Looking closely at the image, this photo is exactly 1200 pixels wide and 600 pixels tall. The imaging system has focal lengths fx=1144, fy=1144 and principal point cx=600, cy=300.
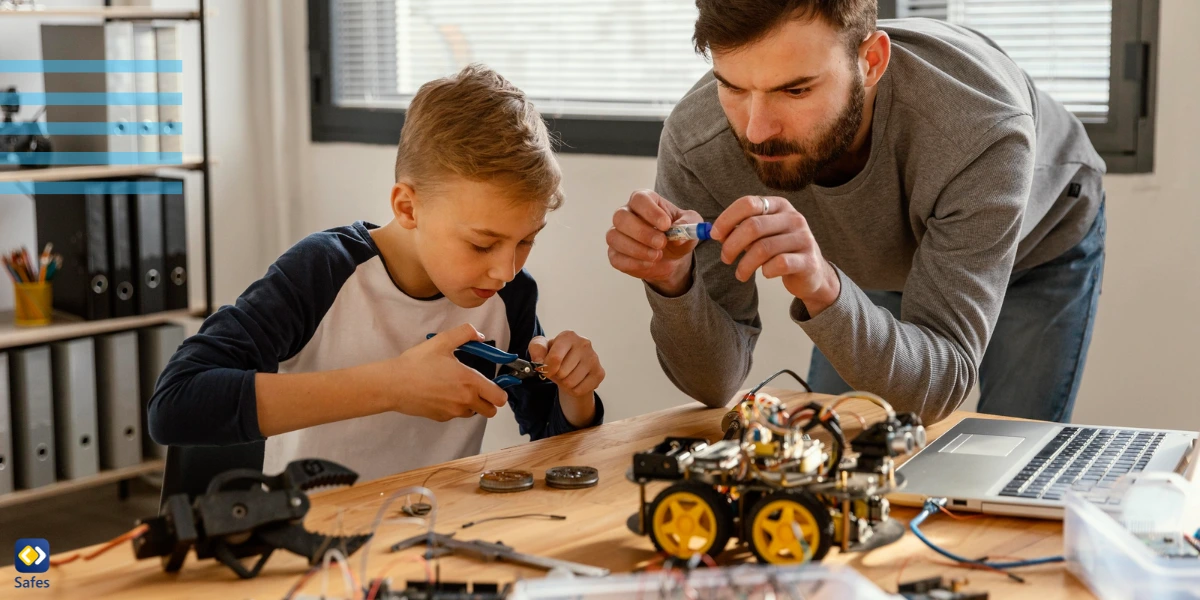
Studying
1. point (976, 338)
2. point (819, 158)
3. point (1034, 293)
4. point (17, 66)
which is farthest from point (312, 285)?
point (17, 66)

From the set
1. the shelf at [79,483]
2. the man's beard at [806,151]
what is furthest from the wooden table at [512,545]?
the shelf at [79,483]

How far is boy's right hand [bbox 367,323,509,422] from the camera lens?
1273 millimetres

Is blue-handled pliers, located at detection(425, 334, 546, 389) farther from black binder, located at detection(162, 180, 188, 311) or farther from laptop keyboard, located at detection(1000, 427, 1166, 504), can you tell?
black binder, located at detection(162, 180, 188, 311)

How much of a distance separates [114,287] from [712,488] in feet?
7.85

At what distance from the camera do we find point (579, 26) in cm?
300

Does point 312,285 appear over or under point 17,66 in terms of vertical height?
under

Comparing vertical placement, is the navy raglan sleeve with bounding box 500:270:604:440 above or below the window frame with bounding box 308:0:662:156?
below

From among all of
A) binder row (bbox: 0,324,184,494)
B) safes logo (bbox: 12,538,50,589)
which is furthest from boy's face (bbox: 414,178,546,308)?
binder row (bbox: 0,324,184,494)

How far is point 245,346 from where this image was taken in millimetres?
1337

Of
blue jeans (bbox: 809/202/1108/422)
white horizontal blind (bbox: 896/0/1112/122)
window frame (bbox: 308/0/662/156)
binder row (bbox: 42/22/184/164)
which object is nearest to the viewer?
blue jeans (bbox: 809/202/1108/422)

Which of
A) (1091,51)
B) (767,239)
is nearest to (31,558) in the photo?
(767,239)

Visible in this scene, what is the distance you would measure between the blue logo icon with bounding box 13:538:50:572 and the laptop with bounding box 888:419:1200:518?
725 millimetres

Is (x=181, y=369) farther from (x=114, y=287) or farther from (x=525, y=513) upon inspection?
(x=114, y=287)

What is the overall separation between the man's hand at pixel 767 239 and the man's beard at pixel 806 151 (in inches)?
9.0
